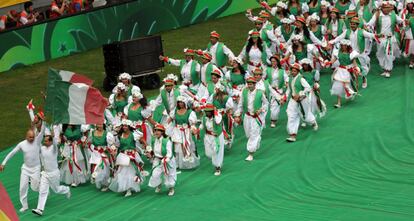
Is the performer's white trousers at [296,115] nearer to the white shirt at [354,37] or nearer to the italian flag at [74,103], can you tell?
the white shirt at [354,37]

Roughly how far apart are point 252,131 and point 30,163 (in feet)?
15.2

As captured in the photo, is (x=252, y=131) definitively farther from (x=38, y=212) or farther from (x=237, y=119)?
(x=38, y=212)

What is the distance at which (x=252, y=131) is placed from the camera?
827 inches

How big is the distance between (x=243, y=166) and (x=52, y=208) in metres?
3.86

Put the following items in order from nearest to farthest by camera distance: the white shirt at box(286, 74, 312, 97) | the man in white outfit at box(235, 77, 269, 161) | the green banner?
the man in white outfit at box(235, 77, 269, 161) → the white shirt at box(286, 74, 312, 97) → the green banner

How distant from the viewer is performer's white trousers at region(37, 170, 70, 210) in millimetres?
18625

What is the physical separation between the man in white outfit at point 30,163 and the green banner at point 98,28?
944 cm

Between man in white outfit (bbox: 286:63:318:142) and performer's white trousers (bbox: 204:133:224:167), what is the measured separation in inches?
79.4

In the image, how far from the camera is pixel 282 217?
17.6 meters

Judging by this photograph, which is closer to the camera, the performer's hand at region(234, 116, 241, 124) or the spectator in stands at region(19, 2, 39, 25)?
the performer's hand at region(234, 116, 241, 124)

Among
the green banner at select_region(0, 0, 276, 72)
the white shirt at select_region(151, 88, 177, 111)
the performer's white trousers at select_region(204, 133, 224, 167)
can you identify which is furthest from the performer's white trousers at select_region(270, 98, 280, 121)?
the green banner at select_region(0, 0, 276, 72)

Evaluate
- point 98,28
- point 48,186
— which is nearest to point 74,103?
point 48,186

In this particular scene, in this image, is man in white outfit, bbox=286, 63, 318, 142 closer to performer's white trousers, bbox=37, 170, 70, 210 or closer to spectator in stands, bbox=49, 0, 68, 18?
performer's white trousers, bbox=37, 170, 70, 210

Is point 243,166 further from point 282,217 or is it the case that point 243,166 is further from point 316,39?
point 316,39
